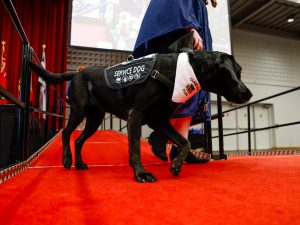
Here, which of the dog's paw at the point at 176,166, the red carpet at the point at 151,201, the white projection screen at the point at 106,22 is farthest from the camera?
the white projection screen at the point at 106,22

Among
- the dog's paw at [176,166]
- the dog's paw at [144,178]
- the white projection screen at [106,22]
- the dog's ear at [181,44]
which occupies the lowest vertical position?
the dog's paw at [144,178]

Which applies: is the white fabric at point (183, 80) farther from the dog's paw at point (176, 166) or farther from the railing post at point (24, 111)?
the railing post at point (24, 111)

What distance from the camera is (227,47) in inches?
115

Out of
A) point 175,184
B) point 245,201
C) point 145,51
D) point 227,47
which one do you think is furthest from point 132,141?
point 227,47

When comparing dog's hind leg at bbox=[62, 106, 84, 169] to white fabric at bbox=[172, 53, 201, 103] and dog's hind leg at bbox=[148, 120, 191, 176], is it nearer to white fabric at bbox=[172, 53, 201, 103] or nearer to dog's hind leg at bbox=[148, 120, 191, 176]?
dog's hind leg at bbox=[148, 120, 191, 176]

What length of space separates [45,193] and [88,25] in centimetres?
309

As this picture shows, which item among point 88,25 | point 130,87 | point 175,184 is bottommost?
point 175,184

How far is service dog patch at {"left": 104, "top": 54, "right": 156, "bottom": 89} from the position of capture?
1.08 meters

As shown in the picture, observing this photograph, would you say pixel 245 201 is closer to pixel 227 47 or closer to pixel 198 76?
pixel 198 76

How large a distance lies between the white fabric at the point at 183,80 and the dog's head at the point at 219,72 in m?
0.04

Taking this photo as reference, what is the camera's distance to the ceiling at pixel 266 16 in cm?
687

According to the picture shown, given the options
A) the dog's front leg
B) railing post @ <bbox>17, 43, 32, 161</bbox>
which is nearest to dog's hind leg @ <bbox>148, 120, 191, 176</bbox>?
the dog's front leg

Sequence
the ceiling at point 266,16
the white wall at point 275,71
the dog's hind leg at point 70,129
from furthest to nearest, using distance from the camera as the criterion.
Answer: the white wall at point 275,71 < the ceiling at point 266,16 < the dog's hind leg at point 70,129

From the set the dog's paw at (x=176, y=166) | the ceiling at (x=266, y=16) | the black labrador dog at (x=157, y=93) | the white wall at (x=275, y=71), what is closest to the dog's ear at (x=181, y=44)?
the black labrador dog at (x=157, y=93)
